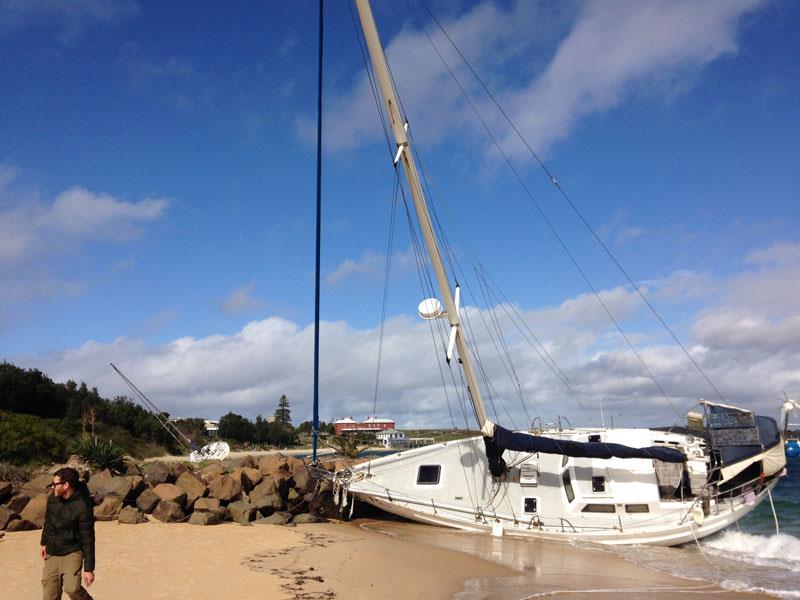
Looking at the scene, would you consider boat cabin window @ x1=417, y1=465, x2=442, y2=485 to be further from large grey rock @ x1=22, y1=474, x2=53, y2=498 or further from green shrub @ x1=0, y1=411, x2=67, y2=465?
green shrub @ x1=0, y1=411, x2=67, y2=465

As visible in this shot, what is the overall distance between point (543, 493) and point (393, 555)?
785 centimetres

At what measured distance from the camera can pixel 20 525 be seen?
15844 millimetres

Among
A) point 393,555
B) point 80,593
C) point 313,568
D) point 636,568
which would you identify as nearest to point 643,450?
point 636,568

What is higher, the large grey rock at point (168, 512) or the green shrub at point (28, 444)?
the green shrub at point (28, 444)

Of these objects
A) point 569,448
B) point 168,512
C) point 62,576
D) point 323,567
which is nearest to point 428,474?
point 569,448

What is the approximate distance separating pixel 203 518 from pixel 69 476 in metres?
10.8

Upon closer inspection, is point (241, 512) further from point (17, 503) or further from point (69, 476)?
point (69, 476)

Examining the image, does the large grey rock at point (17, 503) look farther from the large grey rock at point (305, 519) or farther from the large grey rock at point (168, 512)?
the large grey rock at point (305, 519)

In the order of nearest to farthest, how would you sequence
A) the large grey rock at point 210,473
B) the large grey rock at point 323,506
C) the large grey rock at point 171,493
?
1. the large grey rock at point 171,493
2. the large grey rock at point 210,473
3. the large grey rock at point 323,506

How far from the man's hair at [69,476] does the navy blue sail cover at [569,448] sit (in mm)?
15170

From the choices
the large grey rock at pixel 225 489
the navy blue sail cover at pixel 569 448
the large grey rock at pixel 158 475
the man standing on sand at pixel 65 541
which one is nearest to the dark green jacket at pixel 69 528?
the man standing on sand at pixel 65 541

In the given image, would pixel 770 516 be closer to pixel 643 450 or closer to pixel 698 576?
pixel 643 450

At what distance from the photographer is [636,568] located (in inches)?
680

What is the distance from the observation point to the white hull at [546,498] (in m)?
21.0
